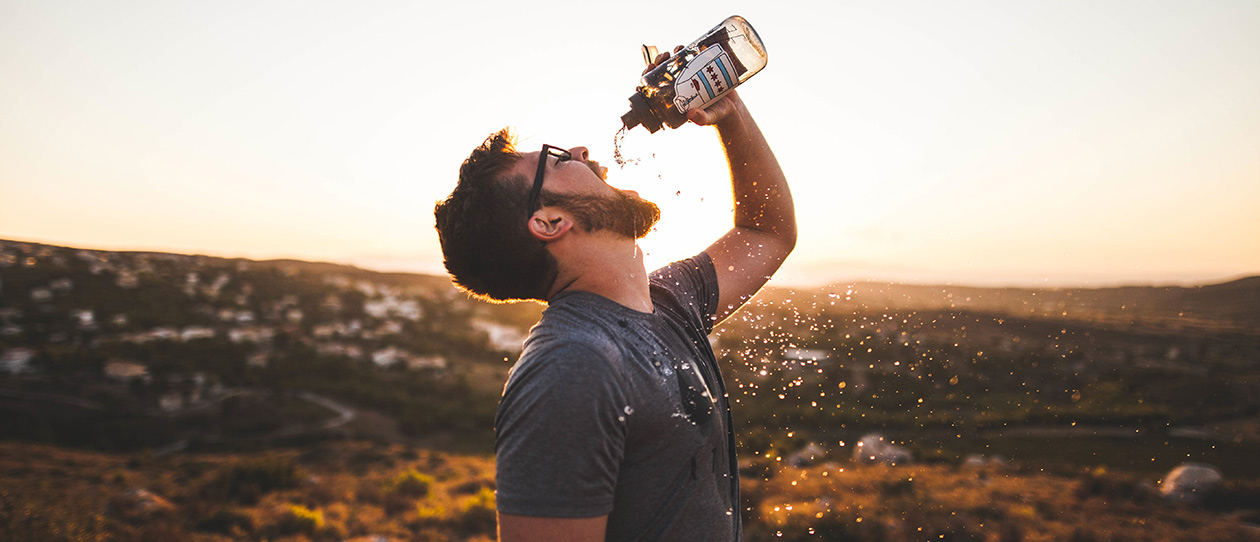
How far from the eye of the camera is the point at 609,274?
1863mm

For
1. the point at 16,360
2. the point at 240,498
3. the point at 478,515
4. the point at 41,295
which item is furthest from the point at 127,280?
the point at 478,515

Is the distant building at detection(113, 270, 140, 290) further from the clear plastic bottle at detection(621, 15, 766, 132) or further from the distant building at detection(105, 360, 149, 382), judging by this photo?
the clear plastic bottle at detection(621, 15, 766, 132)

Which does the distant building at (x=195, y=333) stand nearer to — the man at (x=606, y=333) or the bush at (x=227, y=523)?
the bush at (x=227, y=523)

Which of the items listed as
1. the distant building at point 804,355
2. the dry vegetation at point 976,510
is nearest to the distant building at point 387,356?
the dry vegetation at point 976,510

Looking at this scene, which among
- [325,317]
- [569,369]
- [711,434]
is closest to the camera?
[569,369]

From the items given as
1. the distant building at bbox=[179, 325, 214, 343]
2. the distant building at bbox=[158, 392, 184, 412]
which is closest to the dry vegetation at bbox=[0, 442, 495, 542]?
the distant building at bbox=[158, 392, 184, 412]

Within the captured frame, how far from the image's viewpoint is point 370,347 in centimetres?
3722

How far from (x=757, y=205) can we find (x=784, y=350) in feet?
4.90

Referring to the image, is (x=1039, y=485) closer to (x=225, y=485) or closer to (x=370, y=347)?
(x=225, y=485)

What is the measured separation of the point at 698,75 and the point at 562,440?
1925 mm

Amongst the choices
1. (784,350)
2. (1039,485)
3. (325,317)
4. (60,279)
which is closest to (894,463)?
(1039,485)

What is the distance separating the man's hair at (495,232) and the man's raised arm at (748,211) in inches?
36.2

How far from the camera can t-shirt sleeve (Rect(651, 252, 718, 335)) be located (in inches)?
83.4

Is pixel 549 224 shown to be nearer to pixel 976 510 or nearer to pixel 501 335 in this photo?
pixel 976 510
